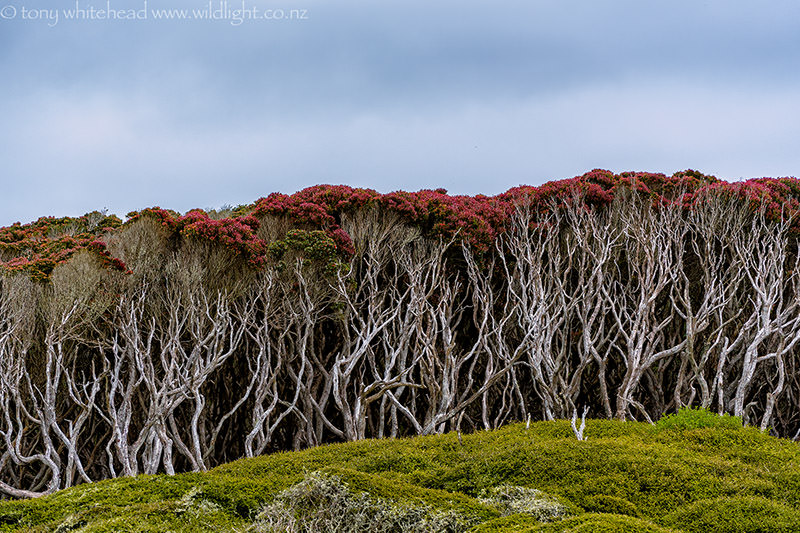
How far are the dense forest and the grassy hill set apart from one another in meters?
4.55

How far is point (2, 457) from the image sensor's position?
47.9 feet

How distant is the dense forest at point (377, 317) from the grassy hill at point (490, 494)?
4.55m

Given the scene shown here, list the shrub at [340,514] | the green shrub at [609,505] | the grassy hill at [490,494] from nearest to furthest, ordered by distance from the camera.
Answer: the shrub at [340,514]
the grassy hill at [490,494]
the green shrub at [609,505]

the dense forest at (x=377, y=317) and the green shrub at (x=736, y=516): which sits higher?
the dense forest at (x=377, y=317)

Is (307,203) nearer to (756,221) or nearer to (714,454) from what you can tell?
(714,454)

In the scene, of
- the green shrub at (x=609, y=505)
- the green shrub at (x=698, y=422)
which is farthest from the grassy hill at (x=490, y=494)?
the green shrub at (x=698, y=422)

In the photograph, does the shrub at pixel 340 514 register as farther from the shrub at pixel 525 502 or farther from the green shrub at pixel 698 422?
the green shrub at pixel 698 422

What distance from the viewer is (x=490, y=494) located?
758 centimetres

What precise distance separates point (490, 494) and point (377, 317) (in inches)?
362

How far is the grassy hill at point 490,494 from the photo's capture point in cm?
606

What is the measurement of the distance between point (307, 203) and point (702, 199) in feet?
33.3

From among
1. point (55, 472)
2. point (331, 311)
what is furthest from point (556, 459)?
point (55, 472)

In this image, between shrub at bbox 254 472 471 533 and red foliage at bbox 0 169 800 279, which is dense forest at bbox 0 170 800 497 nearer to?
red foliage at bbox 0 169 800 279

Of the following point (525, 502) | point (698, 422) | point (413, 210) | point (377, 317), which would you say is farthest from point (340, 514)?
point (413, 210)
